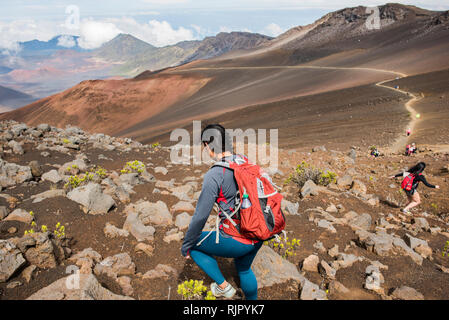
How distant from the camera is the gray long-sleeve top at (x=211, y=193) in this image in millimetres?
1971

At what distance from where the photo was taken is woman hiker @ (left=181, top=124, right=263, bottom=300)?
1981 millimetres

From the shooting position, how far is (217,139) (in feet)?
6.93

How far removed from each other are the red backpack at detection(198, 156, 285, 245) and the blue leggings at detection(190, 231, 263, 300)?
109mm

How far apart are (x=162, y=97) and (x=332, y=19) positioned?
232 ft

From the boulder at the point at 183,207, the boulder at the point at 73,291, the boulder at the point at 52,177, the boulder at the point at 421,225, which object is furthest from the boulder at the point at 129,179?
the boulder at the point at 421,225

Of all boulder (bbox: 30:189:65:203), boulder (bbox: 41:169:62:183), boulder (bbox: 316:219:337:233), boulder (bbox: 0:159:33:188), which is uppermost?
boulder (bbox: 0:159:33:188)

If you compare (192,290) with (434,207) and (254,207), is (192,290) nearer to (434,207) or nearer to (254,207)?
(254,207)

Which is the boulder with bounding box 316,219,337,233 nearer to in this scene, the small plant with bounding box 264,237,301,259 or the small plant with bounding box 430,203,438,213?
the small plant with bounding box 264,237,301,259

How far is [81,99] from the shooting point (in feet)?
153

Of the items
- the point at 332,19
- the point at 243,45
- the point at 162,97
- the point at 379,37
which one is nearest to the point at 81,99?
the point at 162,97

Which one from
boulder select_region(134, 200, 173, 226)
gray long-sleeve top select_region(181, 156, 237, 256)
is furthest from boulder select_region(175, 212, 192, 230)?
gray long-sleeve top select_region(181, 156, 237, 256)

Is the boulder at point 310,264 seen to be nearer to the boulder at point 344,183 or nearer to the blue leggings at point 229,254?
the blue leggings at point 229,254

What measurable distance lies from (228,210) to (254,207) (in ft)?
0.72
